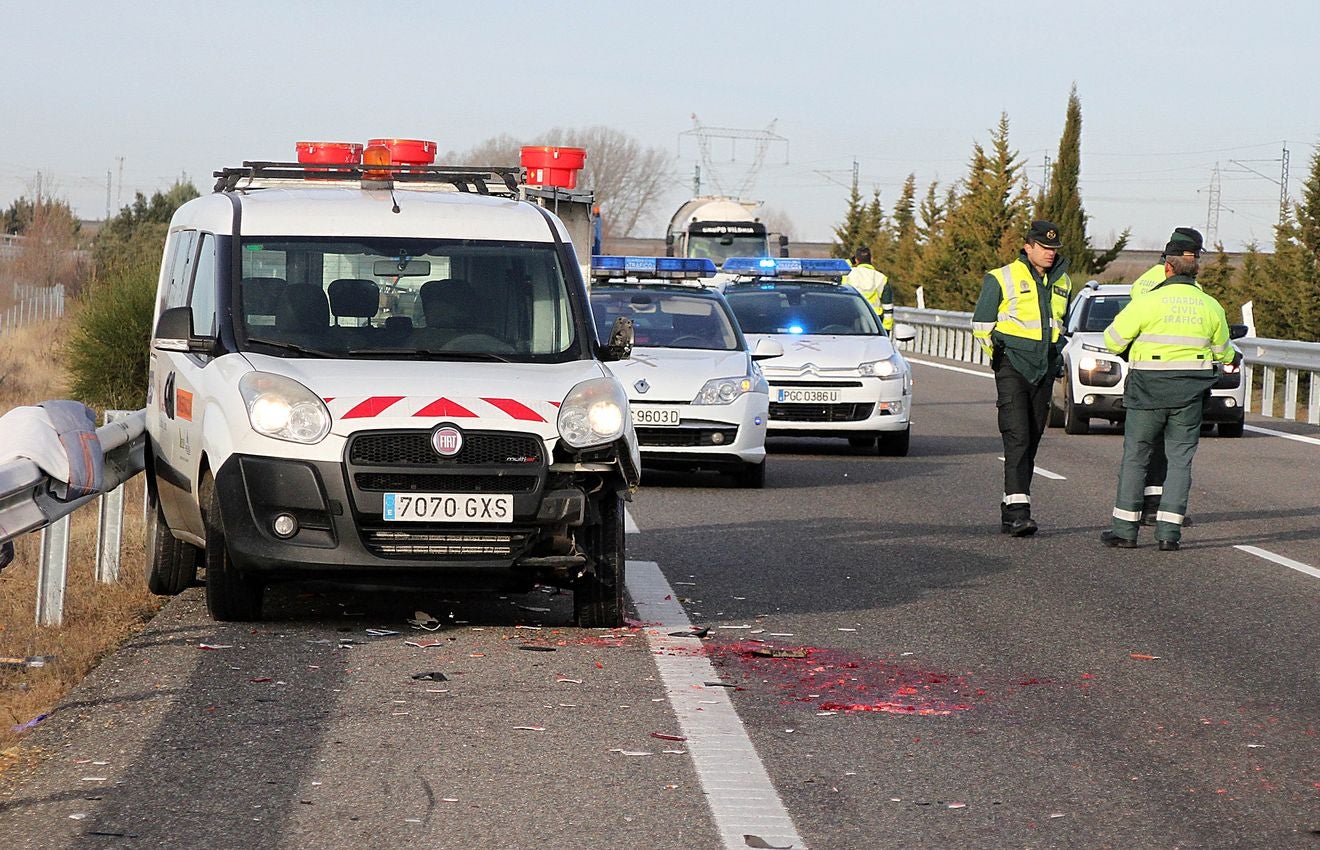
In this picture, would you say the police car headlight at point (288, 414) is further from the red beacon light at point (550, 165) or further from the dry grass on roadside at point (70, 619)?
the red beacon light at point (550, 165)

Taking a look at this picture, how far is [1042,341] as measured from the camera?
40.2ft

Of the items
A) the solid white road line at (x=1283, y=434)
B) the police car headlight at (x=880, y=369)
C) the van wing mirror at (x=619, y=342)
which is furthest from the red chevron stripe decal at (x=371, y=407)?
the solid white road line at (x=1283, y=434)

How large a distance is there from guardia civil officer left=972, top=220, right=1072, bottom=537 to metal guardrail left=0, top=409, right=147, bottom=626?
18.2ft

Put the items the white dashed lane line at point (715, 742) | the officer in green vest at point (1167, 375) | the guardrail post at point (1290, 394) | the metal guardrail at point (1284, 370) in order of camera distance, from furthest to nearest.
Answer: the guardrail post at point (1290, 394), the metal guardrail at point (1284, 370), the officer in green vest at point (1167, 375), the white dashed lane line at point (715, 742)

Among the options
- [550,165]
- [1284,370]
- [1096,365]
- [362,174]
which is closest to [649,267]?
[550,165]

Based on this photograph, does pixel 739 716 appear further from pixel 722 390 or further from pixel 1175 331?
pixel 722 390

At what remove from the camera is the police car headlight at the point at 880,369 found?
16.9 metres

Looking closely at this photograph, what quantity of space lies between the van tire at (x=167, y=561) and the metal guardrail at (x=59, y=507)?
10.6 inches

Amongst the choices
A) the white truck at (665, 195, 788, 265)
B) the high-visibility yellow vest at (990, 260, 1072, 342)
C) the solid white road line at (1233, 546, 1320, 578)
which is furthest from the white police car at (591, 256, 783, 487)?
the white truck at (665, 195, 788, 265)

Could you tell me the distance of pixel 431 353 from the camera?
8.26 metres

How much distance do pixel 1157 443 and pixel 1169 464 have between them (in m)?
0.37

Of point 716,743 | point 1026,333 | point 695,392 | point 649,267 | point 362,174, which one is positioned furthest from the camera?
point 649,267

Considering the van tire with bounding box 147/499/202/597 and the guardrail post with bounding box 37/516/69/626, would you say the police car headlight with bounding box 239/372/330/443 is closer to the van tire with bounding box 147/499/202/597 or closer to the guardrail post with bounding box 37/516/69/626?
the guardrail post with bounding box 37/516/69/626

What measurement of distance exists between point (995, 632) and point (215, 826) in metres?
4.29
